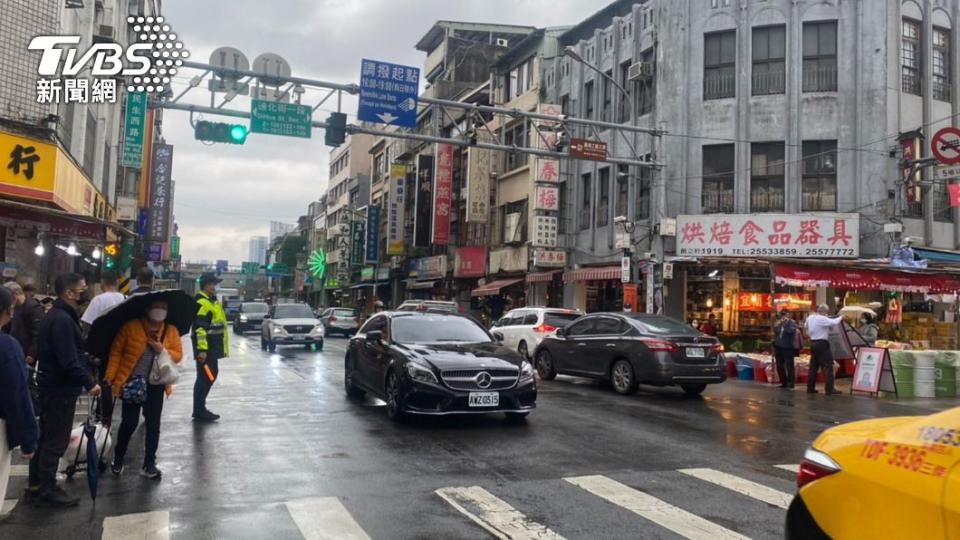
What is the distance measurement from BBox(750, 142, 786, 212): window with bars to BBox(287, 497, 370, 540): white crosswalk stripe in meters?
20.3

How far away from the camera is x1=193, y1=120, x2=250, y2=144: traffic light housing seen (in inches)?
667

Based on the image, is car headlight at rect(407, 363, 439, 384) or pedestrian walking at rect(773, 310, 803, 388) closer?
car headlight at rect(407, 363, 439, 384)

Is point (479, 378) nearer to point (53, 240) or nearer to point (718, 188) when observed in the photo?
point (53, 240)

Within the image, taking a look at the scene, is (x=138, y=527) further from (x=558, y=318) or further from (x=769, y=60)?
(x=769, y=60)

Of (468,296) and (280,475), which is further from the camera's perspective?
(468,296)

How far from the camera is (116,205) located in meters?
29.6

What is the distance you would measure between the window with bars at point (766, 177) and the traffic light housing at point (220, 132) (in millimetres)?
15430

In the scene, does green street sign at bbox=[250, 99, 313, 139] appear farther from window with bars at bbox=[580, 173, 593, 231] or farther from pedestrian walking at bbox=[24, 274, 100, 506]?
window with bars at bbox=[580, 173, 593, 231]

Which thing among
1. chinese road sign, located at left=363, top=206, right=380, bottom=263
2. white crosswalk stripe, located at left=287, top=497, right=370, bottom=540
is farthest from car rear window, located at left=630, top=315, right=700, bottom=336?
chinese road sign, located at left=363, top=206, right=380, bottom=263

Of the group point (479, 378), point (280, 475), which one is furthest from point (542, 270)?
point (280, 475)

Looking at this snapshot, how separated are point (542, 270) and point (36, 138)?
20561mm

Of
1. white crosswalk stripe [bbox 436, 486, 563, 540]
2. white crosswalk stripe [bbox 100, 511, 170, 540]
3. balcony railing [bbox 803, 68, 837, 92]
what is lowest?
white crosswalk stripe [bbox 100, 511, 170, 540]

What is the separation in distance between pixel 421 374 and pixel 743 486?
162 inches

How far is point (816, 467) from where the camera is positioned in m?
3.48
